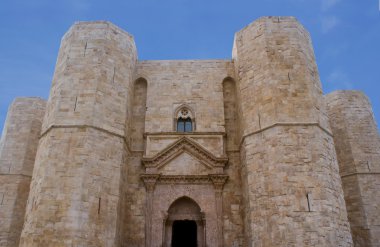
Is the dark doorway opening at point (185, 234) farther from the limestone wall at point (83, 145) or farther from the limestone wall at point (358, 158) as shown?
the limestone wall at point (358, 158)

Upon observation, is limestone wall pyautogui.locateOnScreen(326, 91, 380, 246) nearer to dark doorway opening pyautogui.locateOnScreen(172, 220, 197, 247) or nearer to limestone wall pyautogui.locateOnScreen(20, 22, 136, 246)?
dark doorway opening pyautogui.locateOnScreen(172, 220, 197, 247)

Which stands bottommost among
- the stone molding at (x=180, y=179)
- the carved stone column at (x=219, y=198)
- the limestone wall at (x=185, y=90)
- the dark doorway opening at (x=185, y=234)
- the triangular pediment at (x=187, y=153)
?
the dark doorway opening at (x=185, y=234)

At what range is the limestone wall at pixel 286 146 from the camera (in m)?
9.95

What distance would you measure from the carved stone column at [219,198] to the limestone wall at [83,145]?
336 centimetres

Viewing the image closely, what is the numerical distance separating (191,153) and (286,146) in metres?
3.77

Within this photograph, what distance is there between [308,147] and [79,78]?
8044mm

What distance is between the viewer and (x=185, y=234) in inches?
581

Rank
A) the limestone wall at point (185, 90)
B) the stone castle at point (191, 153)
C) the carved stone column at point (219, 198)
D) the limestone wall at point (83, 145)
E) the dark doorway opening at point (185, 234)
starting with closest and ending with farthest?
1. the limestone wall at point (83, 145)
2. the stone castle at point (191, 153)
3. the carved stone column at point (219, 198)
4. the limestone wall at point (185, 90)
5. the dark doorway opening at point (185, 234)

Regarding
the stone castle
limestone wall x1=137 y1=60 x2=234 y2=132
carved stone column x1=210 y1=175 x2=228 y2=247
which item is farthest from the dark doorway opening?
limestone wall x1=137 y1=60 x2=234 y2=132

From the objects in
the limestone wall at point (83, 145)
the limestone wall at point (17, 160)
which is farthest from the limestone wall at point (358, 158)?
the limestone wall at point (17, 160)

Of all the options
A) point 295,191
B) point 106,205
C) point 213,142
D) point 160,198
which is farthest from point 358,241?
point 106,205

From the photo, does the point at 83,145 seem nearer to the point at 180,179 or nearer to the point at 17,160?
the point at 180,179

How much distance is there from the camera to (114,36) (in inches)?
533

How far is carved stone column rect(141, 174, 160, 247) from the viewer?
1179 centimetres
